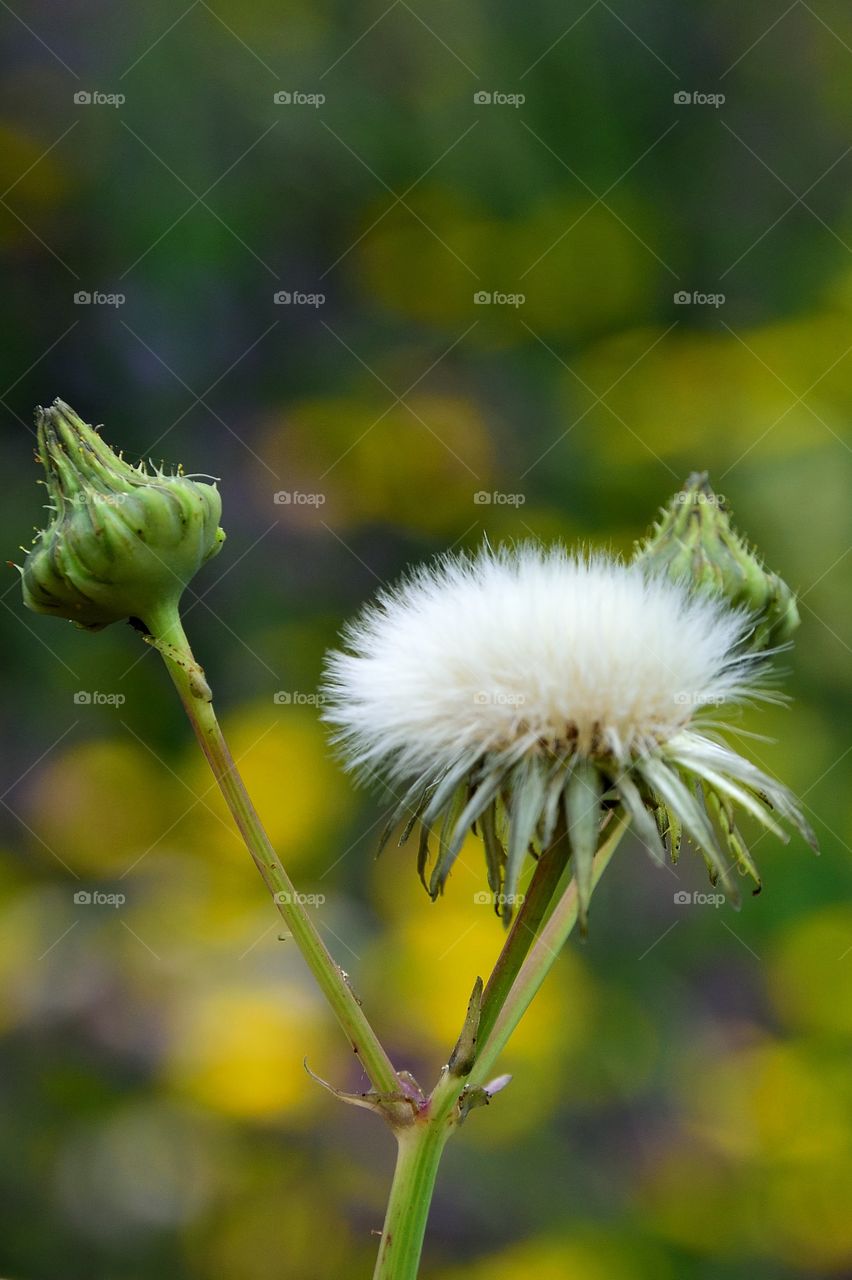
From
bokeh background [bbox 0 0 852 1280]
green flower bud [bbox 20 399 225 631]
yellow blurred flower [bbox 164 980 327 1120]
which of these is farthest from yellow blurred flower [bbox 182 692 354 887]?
green flower bud [bbox 20 399 225 631]

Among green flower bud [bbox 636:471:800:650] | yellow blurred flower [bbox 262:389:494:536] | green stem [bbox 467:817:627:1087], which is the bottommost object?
green stem [bbox 467:817:627:1087]

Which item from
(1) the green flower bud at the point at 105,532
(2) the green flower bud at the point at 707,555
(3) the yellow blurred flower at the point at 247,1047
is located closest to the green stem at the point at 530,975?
(2) the green flower bud at the point at 707,555

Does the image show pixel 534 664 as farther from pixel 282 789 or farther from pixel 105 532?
pixel 282 789

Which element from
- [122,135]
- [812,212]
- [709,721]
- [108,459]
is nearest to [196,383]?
[122,135]

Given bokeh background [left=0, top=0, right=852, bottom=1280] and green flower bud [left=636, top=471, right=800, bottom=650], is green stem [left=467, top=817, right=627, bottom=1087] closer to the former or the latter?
green flower bud [left=636, top=471, right=800, bottom=650]

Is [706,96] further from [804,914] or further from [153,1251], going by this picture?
[153,1251]

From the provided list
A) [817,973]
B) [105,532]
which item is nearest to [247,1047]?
[817,973]
